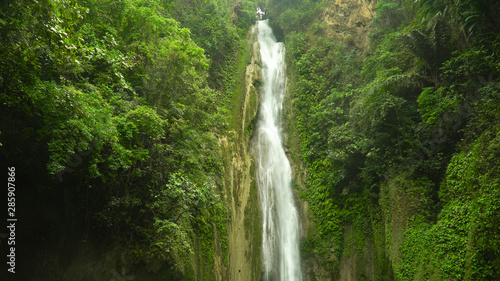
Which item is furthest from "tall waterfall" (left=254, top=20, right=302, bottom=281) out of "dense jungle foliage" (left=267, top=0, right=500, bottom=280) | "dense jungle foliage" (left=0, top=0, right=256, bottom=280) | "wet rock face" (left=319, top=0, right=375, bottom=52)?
"wet rock face" (left=319, top=0, right=375, bottom=52)

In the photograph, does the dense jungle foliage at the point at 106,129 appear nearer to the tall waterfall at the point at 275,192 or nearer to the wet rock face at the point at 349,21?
the tall waterfall at the point at 275,192

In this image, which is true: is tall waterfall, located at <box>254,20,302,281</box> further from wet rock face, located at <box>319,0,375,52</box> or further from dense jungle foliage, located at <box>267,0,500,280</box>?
wet rock face, located at <box>319,0,375,52</box>

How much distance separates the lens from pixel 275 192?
15367mm

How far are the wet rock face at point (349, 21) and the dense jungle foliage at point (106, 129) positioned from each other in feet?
40.5

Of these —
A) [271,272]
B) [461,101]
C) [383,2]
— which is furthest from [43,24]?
[383,2]

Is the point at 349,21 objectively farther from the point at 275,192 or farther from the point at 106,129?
the point at 106,129

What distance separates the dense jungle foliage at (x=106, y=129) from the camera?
479 cm

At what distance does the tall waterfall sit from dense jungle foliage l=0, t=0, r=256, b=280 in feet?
10.7

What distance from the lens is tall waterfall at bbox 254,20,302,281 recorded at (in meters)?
13.2

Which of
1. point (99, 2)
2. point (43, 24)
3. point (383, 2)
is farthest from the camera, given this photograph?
point (383, 2)

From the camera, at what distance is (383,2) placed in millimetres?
14977

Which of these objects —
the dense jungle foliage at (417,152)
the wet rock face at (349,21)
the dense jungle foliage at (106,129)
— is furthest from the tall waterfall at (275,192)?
the wet rock face at (349,21)

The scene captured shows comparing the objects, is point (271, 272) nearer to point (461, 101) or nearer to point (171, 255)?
point (171, 255)

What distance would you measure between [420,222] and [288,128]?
1039 centimetres
